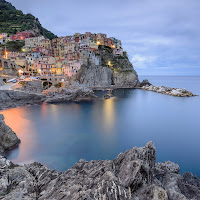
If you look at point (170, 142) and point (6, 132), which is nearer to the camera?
point (6, 132)

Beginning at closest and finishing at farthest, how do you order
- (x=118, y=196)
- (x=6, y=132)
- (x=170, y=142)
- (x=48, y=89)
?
(x=118, y=196), (x=6, y=132), (x=170, y=142), (x=48, y=89)

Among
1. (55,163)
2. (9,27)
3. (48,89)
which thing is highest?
(9,27)

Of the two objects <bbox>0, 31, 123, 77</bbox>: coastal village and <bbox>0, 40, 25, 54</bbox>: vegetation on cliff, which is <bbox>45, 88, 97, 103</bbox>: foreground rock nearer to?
<bbox>0, 31, 123, 77</bbox>: coastal village

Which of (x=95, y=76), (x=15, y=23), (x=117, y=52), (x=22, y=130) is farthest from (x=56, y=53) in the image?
(x=22, y=130)

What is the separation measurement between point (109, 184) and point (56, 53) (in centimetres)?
6746

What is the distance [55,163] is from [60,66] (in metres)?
44.5

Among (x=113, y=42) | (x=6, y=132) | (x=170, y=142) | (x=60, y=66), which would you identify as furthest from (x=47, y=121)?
(x=113, y=42)

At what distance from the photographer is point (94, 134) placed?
→ 21.1m

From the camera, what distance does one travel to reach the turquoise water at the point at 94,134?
14992mm

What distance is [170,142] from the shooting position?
732 inches

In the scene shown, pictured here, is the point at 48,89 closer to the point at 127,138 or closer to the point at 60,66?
the point at 60,66

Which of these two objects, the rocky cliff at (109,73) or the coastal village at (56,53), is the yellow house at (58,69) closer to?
the coastal village at (56,53)

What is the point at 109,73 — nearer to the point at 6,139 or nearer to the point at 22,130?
the point at 22,130

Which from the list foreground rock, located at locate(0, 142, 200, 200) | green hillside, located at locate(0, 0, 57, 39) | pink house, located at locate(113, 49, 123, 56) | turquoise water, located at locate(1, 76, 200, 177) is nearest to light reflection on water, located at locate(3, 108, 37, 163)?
turquoise water, located at locate(1, 76, 200, 177)
